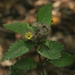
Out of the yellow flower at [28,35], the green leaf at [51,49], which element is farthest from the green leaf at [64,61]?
the yellow flower at [28,35]

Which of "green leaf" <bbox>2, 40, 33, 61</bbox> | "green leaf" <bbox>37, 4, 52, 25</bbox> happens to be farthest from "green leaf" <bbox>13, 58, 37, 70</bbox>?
"green leaf" <bbox>37, 4, 52, 25</bbox>

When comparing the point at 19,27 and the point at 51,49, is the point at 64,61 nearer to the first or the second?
the point at 51,49

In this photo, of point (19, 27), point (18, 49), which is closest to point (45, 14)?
point (19, 27)

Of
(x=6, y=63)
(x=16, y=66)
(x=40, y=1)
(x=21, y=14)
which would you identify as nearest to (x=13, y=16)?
(x=21, y=14)

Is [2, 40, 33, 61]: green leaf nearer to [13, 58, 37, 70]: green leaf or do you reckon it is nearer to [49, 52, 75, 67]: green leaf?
[13, 58, 37, 70]: green leaf

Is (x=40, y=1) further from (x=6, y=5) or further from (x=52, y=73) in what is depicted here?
(x=52, y=73)
